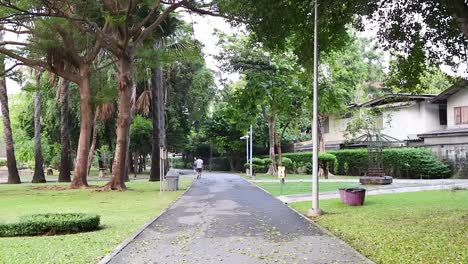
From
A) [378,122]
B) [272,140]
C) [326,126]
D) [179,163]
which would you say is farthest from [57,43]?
[179,163]

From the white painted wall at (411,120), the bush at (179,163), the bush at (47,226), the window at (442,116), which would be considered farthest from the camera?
the bush at (179,163)

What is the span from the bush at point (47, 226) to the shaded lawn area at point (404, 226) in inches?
217

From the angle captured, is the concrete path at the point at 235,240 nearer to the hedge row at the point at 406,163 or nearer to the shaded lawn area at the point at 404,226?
the shaded lawn area at the point at 404,226

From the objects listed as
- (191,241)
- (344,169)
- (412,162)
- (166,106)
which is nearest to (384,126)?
(344,169)

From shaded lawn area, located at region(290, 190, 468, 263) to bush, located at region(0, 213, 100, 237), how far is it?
5.52 metres

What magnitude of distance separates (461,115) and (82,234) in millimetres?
30832

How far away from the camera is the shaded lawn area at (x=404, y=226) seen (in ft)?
27.5

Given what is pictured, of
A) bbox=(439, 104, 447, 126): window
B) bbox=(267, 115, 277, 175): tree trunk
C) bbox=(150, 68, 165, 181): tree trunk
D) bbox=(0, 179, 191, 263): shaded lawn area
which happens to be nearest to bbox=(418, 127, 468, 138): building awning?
bbox=(439, 104, 447, 126): window

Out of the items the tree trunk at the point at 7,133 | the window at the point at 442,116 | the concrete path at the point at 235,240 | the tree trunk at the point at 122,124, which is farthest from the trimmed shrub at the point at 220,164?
the concrete path at the point at 235,240

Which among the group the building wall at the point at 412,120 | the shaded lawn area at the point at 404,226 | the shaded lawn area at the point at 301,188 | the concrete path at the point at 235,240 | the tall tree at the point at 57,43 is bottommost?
the concrete path at the point at 235,240

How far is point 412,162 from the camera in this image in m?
34.4

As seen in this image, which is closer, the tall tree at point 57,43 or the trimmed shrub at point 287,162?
the tall tree at point 57,43

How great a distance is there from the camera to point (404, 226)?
38.0 feet

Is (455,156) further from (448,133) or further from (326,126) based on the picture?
(326,126)
